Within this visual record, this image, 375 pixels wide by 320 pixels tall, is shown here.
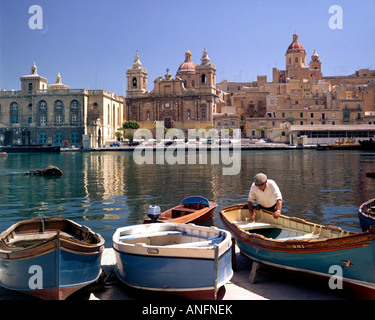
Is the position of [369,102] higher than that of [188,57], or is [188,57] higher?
[188,57]

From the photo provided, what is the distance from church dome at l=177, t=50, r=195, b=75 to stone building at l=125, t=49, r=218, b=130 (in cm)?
341

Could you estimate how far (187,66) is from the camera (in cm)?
9081

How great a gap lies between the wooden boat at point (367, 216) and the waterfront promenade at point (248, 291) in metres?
3.36

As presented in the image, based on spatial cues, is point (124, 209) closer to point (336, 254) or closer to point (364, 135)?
point (336, 254)

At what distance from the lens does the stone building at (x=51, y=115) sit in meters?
74.0

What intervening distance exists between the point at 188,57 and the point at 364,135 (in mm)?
44547

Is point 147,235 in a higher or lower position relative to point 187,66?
lower

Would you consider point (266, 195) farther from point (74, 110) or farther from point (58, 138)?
point (58, 138)

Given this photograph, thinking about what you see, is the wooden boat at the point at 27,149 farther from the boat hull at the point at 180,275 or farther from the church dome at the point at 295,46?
the boat hull at the point at 180,275

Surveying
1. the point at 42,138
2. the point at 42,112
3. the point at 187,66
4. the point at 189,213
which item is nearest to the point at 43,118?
the point at 42,112

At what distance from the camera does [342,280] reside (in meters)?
5.90

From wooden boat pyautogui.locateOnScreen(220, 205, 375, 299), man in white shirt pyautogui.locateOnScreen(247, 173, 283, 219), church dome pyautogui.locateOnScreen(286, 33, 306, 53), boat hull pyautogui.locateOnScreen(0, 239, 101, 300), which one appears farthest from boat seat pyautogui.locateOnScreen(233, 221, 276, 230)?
church dome pyautogui.locateOnScreen(286, 33, 306, 53)

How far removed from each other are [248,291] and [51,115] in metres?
74.8
